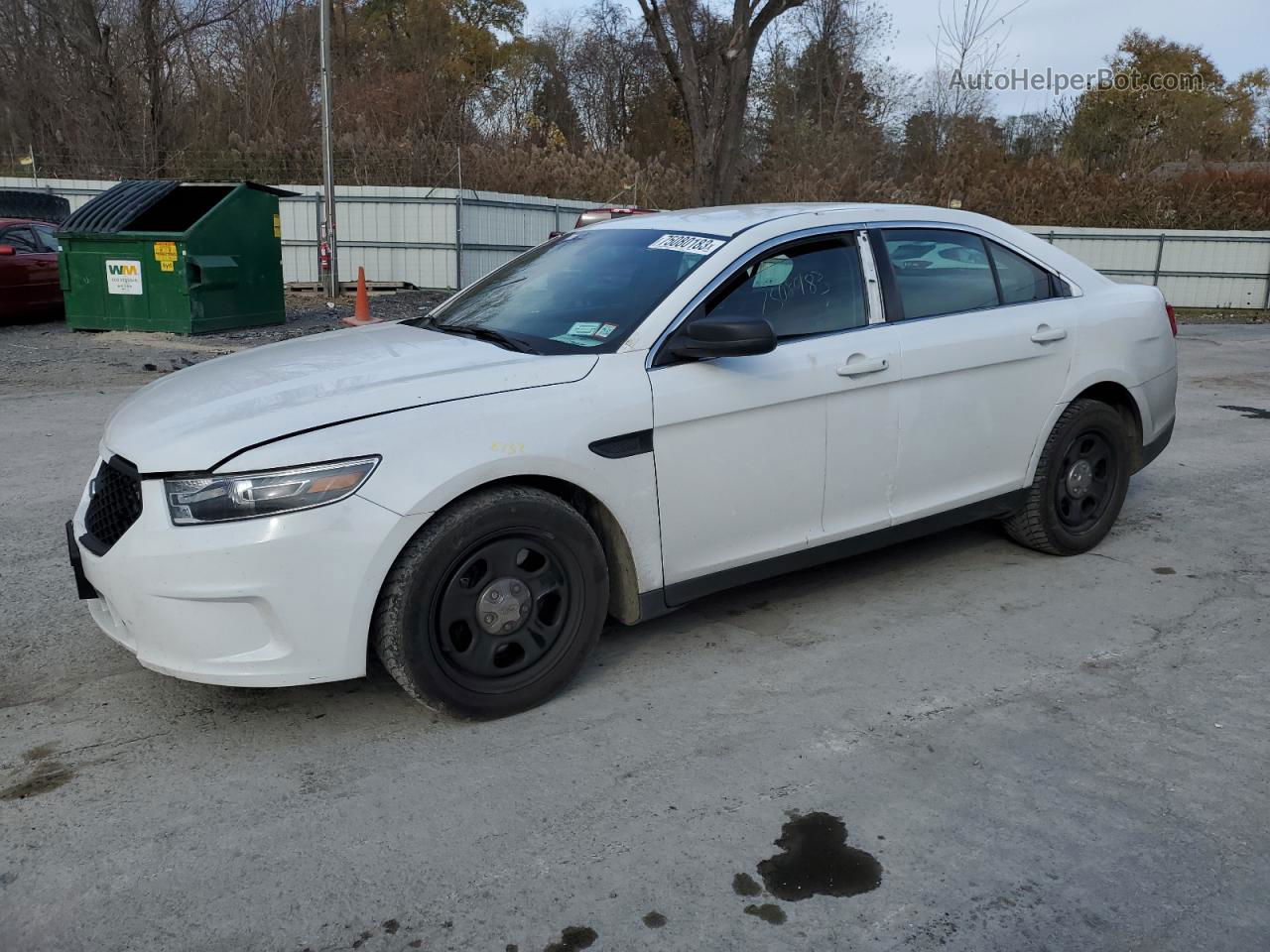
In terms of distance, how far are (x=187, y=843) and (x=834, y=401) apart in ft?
8.63

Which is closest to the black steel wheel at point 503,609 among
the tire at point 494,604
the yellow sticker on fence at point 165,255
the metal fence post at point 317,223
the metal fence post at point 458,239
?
the tire at point 494,604

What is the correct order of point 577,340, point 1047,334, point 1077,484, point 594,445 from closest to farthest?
point 594,445 → point 577,340 → point 1047,334 → point 1077,484

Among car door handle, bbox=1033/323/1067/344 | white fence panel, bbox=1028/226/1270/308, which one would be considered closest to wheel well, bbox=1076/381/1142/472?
car door handle, bbox=1033/323/1067/344

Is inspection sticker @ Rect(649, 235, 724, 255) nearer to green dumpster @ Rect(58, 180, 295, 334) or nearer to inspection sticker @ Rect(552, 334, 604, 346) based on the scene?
inspection sticker @ Rect(552, 334, 604, 346)

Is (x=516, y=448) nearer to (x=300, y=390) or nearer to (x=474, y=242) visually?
(x=300, y=390)

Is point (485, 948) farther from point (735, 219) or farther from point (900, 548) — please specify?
point (900, 548)

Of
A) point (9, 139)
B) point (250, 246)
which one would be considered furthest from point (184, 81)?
point (250, 246)

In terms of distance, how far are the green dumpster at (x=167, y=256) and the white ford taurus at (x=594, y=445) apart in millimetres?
9531

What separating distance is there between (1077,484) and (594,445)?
274cm

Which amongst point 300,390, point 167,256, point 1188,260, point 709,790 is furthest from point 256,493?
point 1188,260

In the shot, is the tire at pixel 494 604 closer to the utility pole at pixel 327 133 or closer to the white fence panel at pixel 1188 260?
the utility pole at pixel 327 133

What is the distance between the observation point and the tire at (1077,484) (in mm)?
5027

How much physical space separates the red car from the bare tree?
45.4ft

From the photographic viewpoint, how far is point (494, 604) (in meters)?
3.47
